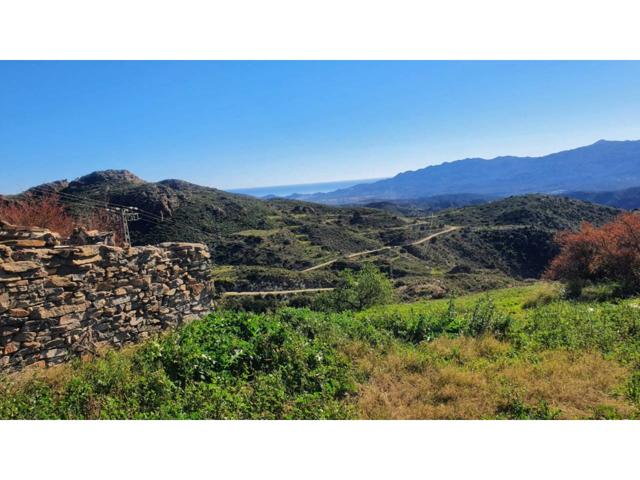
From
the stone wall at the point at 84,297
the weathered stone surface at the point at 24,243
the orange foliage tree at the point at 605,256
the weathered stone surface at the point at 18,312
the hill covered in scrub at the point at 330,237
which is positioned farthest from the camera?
the hill covered in scrub at the point at 330,237

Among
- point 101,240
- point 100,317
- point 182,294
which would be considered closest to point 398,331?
point 182,294

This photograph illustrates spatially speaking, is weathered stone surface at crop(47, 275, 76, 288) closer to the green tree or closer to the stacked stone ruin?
the stacked stone ruin

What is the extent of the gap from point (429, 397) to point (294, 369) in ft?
5.83

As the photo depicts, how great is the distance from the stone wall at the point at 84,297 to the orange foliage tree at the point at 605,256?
12.3 meters

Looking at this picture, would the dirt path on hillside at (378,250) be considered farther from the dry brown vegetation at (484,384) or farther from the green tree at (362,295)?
the dry brown vegetation at (484,384)

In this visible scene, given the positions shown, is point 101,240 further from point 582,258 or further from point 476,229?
point 476,229

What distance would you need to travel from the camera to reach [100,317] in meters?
7.52

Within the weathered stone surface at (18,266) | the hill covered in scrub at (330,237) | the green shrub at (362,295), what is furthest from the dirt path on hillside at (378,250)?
the weathered stone surface at (18,266)

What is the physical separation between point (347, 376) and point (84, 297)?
4.60m

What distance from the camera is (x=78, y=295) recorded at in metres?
7.06

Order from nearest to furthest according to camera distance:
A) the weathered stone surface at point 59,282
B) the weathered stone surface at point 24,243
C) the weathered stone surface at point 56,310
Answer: the weathered stone surface at point 56,310 → the weathered stone surface at point 59,282 → the weathered stone surface at point 24,243

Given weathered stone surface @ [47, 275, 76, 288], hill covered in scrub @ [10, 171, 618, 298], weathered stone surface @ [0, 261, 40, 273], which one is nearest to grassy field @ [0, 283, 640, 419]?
weathered stone surface @ [47, 275, 76, 288]

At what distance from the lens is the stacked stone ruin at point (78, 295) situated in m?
6.20

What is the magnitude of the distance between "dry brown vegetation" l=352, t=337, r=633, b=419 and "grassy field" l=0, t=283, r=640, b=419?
0.02 metres
